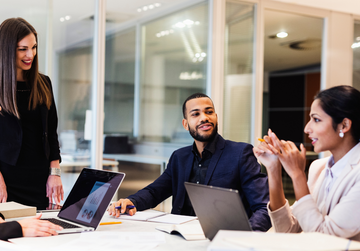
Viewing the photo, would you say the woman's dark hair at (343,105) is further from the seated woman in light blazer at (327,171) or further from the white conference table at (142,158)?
the white conference table at (142,158)

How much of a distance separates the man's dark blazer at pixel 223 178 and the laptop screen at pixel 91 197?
39cm

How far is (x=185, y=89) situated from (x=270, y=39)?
2098 millimetres

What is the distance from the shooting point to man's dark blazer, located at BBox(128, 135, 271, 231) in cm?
190

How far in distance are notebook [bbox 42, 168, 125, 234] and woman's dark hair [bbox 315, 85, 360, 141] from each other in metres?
0.82

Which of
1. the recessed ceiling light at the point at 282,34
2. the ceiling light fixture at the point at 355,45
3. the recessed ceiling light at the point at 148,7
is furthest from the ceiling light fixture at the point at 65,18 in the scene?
the ceiling light fixture at the point at 355,45

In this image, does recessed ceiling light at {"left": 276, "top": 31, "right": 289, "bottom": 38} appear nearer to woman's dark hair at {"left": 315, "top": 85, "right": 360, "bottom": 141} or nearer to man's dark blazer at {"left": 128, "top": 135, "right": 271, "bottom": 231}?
man's dark blazer at {"left": 128, "top": 135, "right": 271, "bottom": 231}

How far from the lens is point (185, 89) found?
4.32 m

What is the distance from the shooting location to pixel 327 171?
152 centimetres

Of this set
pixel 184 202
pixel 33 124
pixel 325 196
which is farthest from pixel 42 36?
pixel 325 196

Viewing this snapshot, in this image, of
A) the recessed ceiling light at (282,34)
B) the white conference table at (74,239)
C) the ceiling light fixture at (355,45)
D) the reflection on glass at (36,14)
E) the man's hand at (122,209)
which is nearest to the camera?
the white conference table at (74,239)

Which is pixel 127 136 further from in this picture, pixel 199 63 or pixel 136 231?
pixel 136 231

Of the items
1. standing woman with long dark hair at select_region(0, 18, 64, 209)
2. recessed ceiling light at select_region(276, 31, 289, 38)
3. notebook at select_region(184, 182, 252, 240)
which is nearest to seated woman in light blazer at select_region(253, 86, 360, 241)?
notebook at select_region(184, 182, 252, 240)

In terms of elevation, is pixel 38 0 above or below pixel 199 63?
above

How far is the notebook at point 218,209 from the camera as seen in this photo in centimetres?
115
